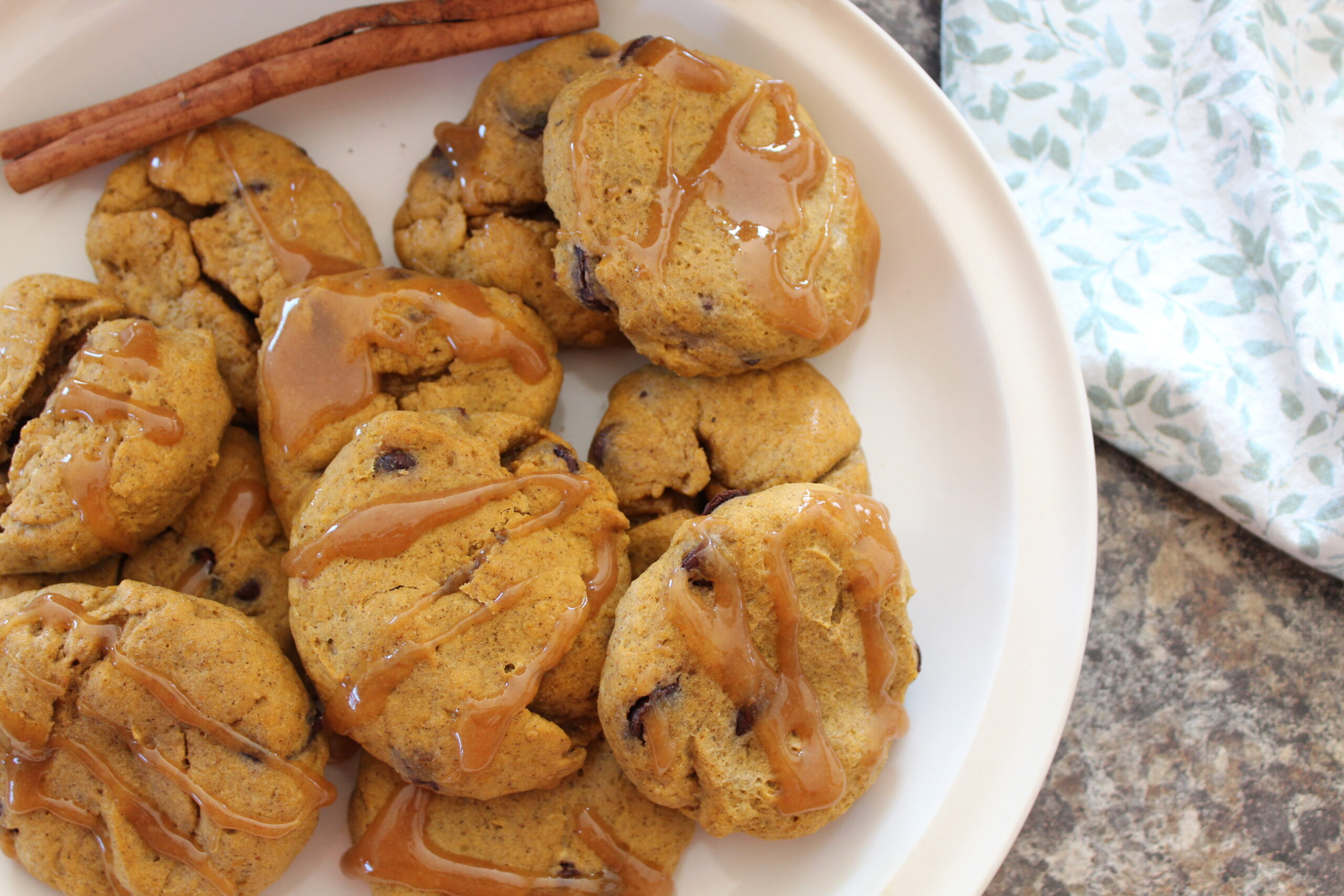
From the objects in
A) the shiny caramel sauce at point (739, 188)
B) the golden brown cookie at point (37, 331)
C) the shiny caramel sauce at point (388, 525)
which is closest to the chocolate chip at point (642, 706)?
the shiny caramel sauce at point (388, 525)

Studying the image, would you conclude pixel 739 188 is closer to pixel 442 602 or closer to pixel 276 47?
pixel 442 602

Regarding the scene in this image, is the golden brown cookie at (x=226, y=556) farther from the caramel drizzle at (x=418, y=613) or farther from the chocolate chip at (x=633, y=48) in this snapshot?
the chocolate chip at (x=633, y=48)

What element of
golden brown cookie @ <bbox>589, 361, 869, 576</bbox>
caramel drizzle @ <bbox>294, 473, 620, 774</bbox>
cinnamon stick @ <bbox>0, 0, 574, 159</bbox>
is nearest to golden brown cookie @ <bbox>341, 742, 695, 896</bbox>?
caramel drizzle @ <bbox>294, 473, 620, 774</bbox>

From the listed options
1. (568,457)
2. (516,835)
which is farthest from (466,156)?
(516,835)

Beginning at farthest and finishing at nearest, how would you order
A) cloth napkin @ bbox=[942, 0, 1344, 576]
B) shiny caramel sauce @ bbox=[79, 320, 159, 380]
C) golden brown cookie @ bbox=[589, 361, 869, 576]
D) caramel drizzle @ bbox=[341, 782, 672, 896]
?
cloth napkin @ bbox=[942, 0, 1344, 576]
golden brown cookie @ bbox=[589, 361, 869, 576]
caramel drizzle @ bbox=[341, 782, 672, 896]
shiny caramel sauce @ bbox=[79, 320, 159, 380]

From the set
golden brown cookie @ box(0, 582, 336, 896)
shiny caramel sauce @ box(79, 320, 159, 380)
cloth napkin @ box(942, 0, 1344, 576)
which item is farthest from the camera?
cloth napkin @ box(942, 0, 1344, 576)

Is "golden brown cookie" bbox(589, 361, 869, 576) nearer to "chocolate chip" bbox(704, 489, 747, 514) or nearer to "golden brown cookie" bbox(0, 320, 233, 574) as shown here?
"chocolate chip" bbox(704, 489, 747, 514)
